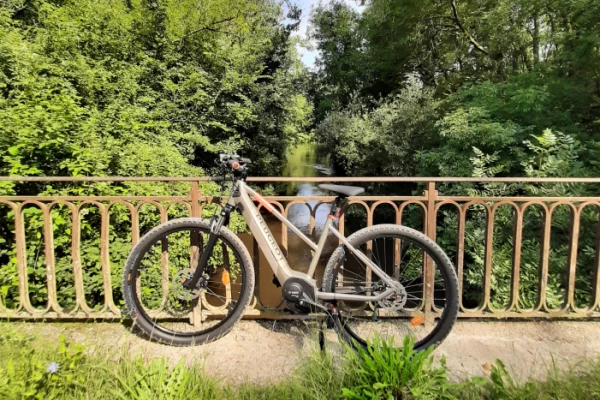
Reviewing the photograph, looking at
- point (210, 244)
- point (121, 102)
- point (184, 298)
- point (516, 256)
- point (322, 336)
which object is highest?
point (121, 102)

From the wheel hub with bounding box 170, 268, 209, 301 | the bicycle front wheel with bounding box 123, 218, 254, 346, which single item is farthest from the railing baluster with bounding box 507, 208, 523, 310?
the wheel hub with bounding box 170, 268, 209, 301

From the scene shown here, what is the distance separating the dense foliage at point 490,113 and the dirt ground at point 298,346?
0.70 metres

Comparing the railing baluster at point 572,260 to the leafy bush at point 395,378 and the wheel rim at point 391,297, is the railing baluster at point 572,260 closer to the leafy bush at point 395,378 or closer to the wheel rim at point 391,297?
the wheel rim at point 391,297

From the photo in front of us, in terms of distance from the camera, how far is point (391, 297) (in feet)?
8.08

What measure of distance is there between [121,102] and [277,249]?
21.4 ft

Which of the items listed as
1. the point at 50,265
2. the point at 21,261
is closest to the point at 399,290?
the point at 50,265

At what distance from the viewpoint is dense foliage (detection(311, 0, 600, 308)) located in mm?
4836

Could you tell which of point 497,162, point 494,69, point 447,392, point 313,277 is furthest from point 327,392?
point 494,69

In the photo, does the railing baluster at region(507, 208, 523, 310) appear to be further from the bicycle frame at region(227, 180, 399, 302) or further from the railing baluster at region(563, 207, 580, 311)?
the bicycle frame at region(227, 180, 399, 302)

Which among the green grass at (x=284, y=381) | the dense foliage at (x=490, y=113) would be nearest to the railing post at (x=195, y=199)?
the green grass at (x=284, y=381)

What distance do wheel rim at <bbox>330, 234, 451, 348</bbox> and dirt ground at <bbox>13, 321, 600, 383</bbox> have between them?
7.7 inches

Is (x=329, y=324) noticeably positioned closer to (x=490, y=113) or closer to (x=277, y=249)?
(x=277, y=249)

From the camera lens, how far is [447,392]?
1.85 m

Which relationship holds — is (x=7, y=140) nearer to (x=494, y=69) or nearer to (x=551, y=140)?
(x=551, y=140)
